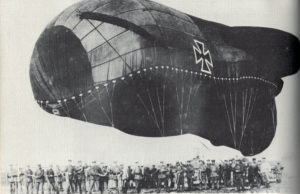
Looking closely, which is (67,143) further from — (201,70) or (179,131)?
(201,70)

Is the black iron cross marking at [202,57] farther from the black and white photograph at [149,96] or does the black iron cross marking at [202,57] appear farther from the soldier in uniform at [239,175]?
the soldier in uniform at [239,175]

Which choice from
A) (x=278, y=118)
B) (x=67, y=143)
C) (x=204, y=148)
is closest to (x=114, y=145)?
(x=67, y=143)

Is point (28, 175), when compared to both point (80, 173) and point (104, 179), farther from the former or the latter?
point (104, 179)

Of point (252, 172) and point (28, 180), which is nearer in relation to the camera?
point (28, 180)

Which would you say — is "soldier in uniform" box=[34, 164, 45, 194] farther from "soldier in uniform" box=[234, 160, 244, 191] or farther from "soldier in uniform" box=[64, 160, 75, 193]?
"soldier in uniform" box=[234, 160, 244, 191]

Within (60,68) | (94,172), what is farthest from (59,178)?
(60,68)

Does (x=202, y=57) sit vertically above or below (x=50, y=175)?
above

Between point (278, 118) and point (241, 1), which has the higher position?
point (241, 1)
